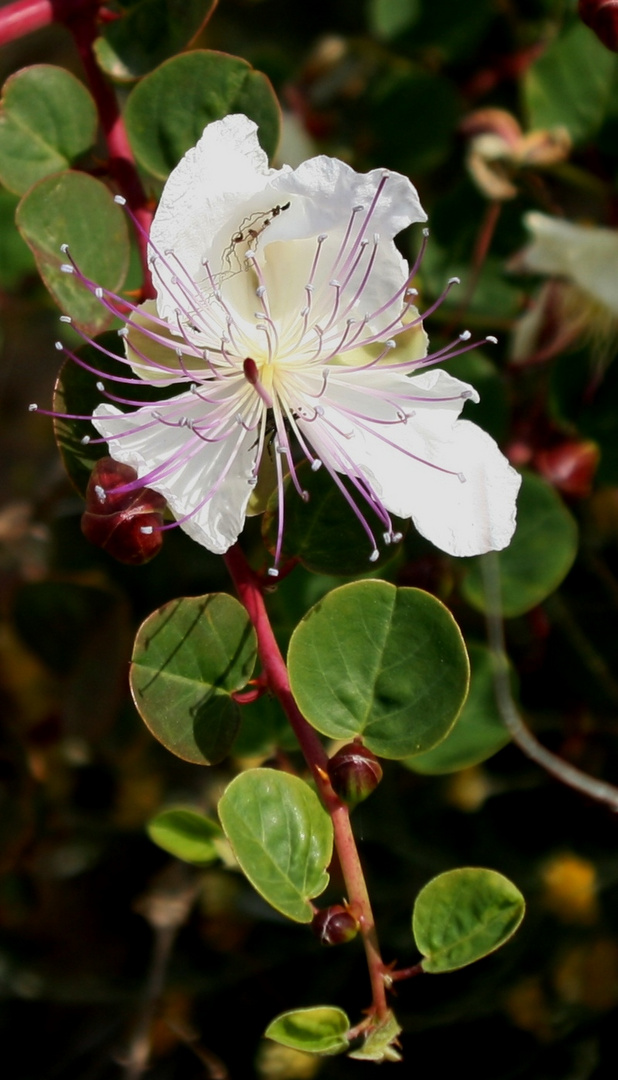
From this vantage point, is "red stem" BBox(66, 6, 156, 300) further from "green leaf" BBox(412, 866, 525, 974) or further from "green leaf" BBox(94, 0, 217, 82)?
"green leaf" BBox(412, 866, 525, 974)

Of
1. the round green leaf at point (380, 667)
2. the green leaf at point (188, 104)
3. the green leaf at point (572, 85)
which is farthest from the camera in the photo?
the green leaf at point (572, 85)

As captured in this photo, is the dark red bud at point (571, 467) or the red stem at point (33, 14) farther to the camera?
the dark red bud at point (571, 467)

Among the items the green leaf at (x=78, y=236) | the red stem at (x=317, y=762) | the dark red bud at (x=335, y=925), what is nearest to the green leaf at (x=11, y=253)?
the green leaf at (x=78, y=236)

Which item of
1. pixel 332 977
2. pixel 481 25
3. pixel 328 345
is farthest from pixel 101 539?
Result: pixel 481 25

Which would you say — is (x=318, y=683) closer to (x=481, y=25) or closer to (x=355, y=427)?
(x=355, y=427)

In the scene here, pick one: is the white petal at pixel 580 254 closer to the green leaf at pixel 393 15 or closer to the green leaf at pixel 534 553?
the green leaf at pixel 534 553

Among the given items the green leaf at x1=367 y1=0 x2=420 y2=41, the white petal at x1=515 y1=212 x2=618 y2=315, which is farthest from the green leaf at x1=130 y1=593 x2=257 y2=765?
the green leaf at x1=367 y1=0 x2=420 y2=41

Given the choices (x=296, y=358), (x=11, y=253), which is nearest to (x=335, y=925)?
(x=296, y=358)
